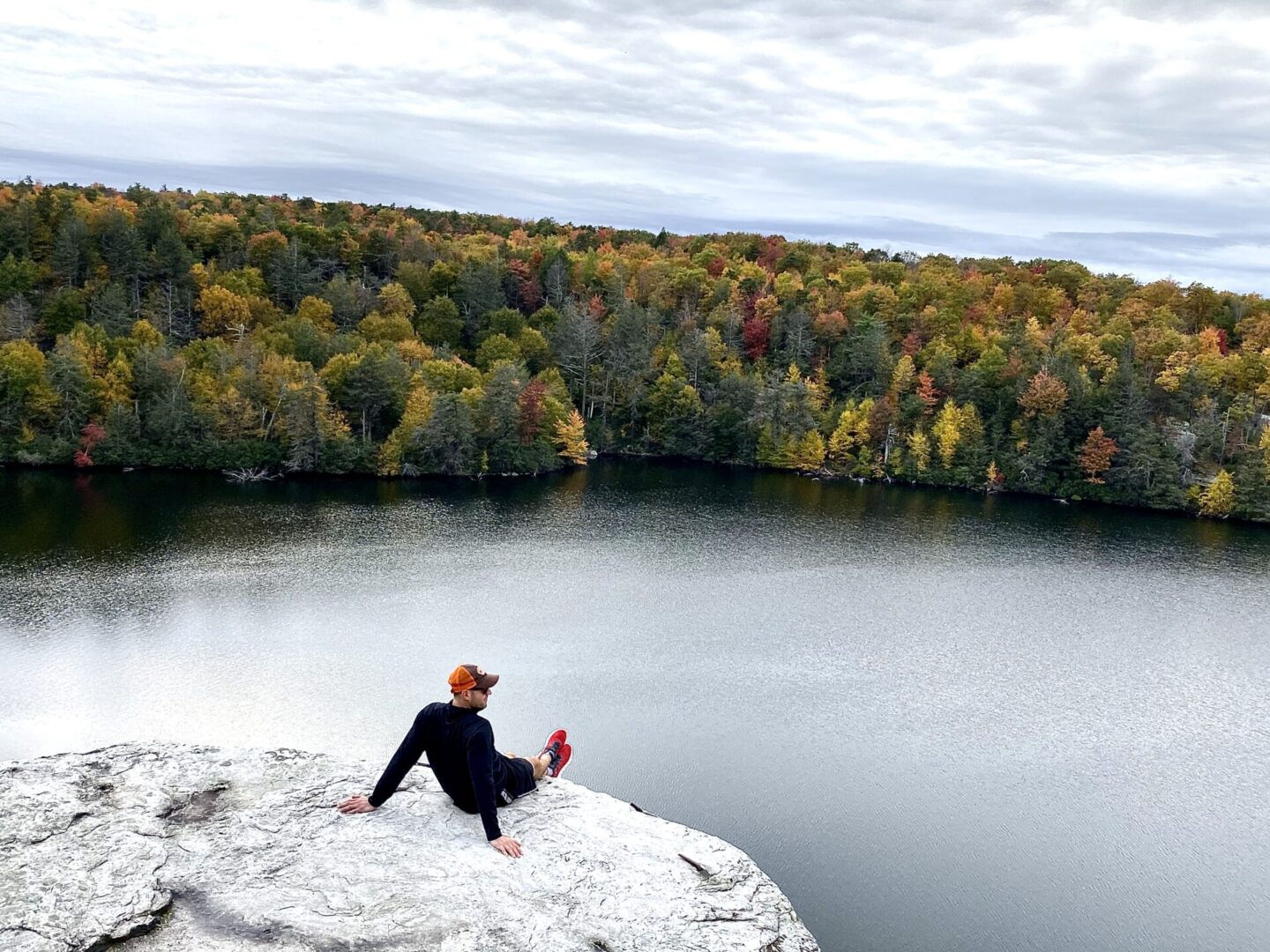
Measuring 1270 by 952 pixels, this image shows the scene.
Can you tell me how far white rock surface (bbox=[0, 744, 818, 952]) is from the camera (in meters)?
6.79

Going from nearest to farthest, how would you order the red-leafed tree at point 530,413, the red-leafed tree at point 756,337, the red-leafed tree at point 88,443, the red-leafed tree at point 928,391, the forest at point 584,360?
the red-leafed tree at point 88,443
the forest at point 584,360
the red-leafed tree at point 530,413
the red-leafed tree at point 928,391
the red-leafed tree at point 756,337

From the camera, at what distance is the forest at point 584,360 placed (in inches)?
2286

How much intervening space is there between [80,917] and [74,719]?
18.8 m

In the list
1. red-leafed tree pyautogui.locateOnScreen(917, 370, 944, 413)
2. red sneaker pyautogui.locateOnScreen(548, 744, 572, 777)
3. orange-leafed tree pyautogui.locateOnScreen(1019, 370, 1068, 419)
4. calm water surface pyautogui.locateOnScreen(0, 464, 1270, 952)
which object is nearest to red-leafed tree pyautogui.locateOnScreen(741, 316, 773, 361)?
red-leafed tree pyautogui.locateOnScreen(917, 370, 944, 413)

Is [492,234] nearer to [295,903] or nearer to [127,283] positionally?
[127,283]

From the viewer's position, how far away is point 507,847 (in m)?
7.71

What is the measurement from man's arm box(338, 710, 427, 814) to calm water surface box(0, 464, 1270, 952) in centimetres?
1146

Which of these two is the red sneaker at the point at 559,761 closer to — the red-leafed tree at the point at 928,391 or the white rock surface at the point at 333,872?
the white rock surface at the point at 333,872

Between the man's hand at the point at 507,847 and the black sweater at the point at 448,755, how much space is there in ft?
0.55

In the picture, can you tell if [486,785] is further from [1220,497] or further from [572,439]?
[1220,497]

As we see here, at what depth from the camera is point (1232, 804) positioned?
71.1ft

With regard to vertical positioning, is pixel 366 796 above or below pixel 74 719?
above

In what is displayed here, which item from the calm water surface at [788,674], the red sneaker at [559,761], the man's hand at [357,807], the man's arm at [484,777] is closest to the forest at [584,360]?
the calm water surface at [788,674]

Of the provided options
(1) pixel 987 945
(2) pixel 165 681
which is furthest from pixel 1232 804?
(2) pixel 165 681
